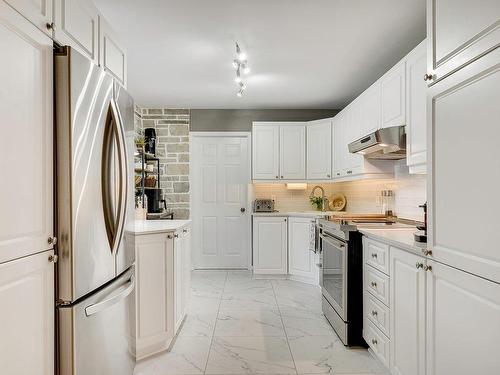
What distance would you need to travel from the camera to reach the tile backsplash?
2990mm

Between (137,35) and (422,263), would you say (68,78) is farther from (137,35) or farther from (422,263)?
(422,263)

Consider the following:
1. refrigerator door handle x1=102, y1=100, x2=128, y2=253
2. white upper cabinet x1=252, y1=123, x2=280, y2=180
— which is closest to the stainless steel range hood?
white upper cabinet x1=252, y1=123, x2=280, y2=180

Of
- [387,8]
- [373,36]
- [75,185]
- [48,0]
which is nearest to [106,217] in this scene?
[75,185]

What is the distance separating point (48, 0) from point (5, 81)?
1.64ft

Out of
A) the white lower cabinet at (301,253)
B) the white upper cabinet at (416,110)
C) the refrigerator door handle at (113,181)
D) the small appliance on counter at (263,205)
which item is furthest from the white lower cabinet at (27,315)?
the small appliance on counter at (263,205)

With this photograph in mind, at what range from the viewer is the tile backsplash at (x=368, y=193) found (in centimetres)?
299

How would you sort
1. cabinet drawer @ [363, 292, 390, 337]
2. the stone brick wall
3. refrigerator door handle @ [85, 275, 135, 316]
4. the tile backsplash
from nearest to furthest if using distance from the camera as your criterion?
1. refrigerator door handle @ [85, 275, 135, 316]
2. cabinet drawer @ [363, 292, 390, 337]
3. the tile backsplash
4. the stone brick wall

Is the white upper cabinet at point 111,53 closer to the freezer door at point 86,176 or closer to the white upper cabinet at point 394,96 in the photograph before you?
the freezer door at point 86,176

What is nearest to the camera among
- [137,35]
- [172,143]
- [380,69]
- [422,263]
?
[422,263]

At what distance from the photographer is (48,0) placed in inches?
53.4

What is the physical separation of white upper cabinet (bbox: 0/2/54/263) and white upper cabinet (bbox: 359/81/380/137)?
8.74 ft

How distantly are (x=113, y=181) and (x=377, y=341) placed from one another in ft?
6.73

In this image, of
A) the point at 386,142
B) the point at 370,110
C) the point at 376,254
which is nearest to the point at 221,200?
the point at 370,110

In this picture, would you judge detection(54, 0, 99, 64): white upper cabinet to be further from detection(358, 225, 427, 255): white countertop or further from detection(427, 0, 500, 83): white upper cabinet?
detection(358, 225, 427, 255): white countertop
